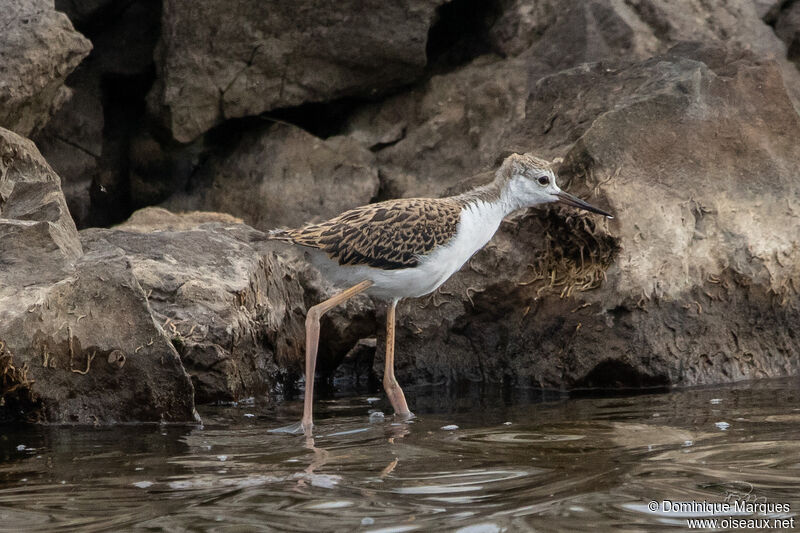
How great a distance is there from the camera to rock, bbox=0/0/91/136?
34.3ft

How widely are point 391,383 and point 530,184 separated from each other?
1863 millimetres

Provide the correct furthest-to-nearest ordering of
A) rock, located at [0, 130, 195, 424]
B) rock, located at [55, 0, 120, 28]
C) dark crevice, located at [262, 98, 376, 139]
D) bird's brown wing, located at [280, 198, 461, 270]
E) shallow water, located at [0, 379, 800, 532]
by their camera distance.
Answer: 1. dark crevice, located at [262, 98, 376, 139]
2. rock, located at [55, 0, 120, 28]
3. bird's brown wing, located at [280, 198, 461, 270]
4. rock, located at [0, 130, 195, 424]
5. shallow water, located at [0, 379, 800, 532]

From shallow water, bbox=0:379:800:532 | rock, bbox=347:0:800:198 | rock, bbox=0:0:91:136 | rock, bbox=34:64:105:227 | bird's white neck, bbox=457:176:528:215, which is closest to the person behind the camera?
shallow water, bbox=0:379:800:532

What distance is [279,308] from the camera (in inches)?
371

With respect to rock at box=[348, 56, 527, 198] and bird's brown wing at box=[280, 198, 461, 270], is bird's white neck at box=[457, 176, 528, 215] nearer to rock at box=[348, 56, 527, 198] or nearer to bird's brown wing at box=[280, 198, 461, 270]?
bird's brown wing at box=[280, 198, 461, 270]

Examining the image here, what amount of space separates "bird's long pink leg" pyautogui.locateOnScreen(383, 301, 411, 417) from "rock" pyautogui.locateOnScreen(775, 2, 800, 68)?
7058 millimetres

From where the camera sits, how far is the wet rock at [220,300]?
27.3ft

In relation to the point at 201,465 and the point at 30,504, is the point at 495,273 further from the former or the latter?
the point at 30,504

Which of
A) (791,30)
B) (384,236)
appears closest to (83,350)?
(384,236)

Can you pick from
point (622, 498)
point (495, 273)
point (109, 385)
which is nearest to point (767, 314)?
point (495, 273)

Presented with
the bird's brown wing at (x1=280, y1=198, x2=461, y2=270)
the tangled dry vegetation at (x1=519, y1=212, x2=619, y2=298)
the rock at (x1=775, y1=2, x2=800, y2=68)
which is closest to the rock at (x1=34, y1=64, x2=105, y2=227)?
the bird's brown wing at (x1=280, y1=198, x2=461, y2=270)

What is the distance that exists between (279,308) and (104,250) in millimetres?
1869

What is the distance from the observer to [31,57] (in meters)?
10.5

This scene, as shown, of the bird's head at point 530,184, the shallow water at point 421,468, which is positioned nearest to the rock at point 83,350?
the shallow water at point 421,468
